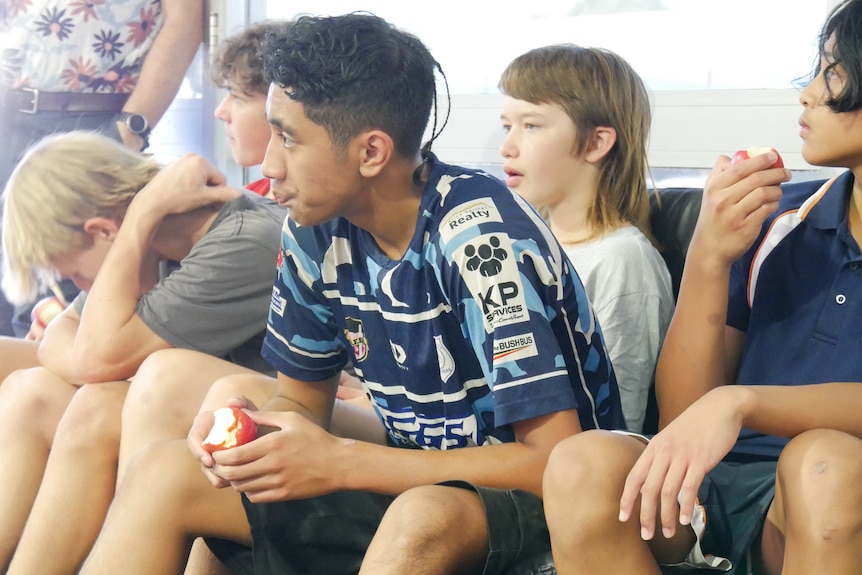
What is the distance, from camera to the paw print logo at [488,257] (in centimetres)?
142

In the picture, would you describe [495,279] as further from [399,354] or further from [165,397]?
[165,397]

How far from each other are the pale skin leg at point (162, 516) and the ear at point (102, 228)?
82 centimetres

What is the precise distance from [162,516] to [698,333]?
84 centimetres

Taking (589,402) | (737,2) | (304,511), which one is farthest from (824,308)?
(737,2)

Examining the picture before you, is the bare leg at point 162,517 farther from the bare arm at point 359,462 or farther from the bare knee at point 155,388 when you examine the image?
the bare knee at point 155,388

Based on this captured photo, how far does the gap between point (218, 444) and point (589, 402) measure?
1.77ft

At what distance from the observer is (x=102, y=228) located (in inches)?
89.7

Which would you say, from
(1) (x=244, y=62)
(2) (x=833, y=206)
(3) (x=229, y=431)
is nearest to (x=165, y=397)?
(3) (x=229, y=431)

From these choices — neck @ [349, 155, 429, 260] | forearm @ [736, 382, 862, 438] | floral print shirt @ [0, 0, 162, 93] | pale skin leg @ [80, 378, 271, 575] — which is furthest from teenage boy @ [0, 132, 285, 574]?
forearm @ [736, 382, 862, 438]

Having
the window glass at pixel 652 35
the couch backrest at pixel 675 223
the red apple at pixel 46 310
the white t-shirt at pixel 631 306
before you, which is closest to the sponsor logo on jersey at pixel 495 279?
the white t-shirt at pixel 631 306

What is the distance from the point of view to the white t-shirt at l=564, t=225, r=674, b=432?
1791 mm

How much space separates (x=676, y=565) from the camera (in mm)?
1352

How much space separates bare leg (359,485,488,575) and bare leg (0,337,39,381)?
1.45 metres

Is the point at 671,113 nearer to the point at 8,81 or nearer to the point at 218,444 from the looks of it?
the point at 218,444
